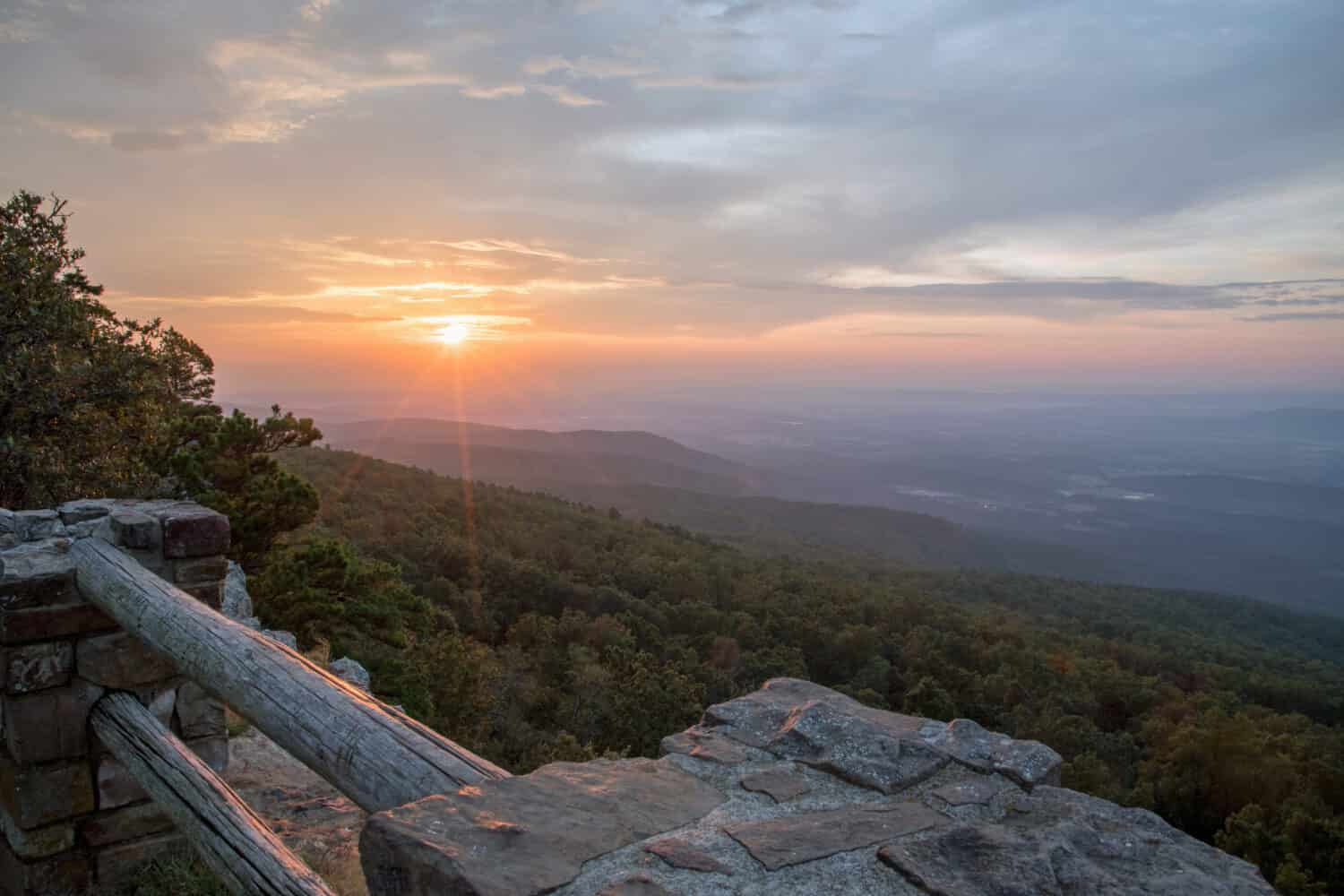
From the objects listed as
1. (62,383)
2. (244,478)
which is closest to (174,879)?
(62,383)

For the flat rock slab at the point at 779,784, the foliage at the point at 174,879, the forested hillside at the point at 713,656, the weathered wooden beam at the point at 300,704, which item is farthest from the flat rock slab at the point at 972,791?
the forested hillside at the point at 713,656

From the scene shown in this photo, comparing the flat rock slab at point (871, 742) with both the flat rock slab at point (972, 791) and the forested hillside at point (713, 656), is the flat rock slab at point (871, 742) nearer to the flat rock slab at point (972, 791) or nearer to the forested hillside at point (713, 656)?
the flat rock slab at point (972, 791)

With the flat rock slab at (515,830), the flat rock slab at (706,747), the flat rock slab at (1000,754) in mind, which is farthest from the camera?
the flat rock slab at (706,747)

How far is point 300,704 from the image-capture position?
200cm

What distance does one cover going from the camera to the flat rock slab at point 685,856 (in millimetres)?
1646

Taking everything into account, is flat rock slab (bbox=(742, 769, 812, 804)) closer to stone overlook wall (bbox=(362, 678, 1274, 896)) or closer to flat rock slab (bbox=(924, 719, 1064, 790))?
stone overlook wall (bbox=(362, 678, 1274, 896))

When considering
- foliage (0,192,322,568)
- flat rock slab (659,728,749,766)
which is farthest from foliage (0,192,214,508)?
flat rock slab (659,728,749,766)

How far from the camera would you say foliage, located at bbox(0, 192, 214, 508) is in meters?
6.96

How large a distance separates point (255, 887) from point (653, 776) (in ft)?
3.81

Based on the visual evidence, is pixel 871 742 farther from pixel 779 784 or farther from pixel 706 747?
pixel 706 747

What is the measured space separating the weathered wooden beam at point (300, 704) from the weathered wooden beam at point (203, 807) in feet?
1.32

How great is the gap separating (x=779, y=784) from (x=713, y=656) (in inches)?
651

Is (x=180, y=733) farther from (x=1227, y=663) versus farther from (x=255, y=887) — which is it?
(x=1227, y=663)

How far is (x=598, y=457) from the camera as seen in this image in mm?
97625
